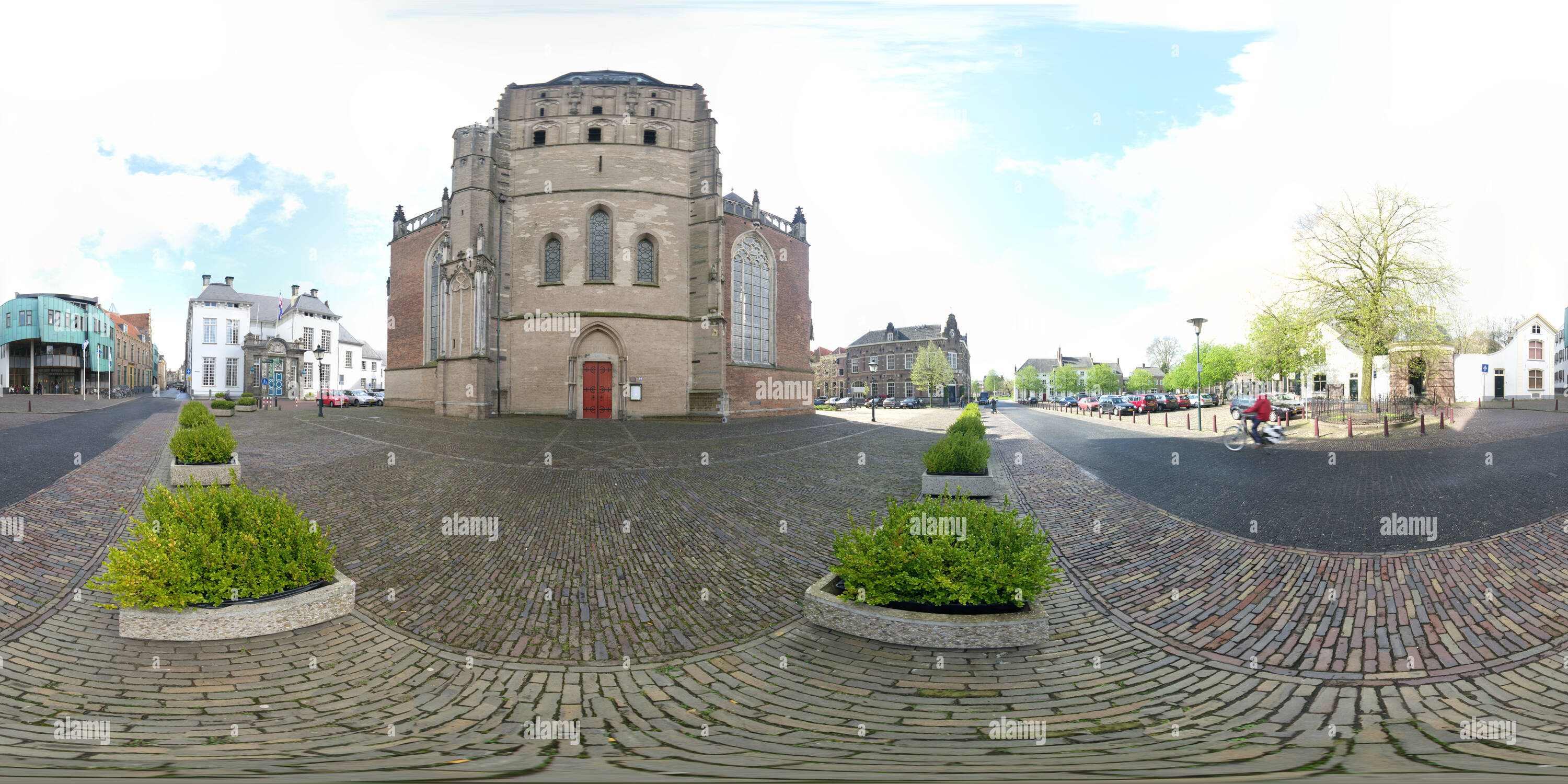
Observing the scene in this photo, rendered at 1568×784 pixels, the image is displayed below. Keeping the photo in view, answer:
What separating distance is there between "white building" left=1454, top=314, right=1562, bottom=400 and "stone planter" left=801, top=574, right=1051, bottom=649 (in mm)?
46925

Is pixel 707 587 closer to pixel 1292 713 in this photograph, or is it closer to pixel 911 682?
pixel 911 682

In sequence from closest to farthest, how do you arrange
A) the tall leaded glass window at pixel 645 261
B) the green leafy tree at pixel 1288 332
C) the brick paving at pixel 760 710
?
the brick paving at pixel 760 710 → the green leafy tree at pixel 1288 332 → the tall leaded glass window at pixel 645 261

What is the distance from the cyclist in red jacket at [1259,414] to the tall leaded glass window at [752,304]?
77.5ft

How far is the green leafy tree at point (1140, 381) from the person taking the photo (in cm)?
9656

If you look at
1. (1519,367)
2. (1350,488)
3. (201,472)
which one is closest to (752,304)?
(201,472)

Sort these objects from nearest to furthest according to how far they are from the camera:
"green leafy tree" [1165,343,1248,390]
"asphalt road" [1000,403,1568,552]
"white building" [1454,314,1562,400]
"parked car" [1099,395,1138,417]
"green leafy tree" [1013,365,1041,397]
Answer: "asphalt road" [1000,403,1568,552] < "white building" [1454,314,1562,400] < "parked car" [1099,395,1138,417] < "green leafy tree" [1165,343,1248,390] < "green leafy tree" [1013,365,1041,397]

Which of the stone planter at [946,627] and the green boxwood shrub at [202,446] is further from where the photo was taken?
the green boxwood shrub at [202,446]

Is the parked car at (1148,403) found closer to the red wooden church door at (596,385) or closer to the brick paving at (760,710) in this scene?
the red wooden church door at (596,385)

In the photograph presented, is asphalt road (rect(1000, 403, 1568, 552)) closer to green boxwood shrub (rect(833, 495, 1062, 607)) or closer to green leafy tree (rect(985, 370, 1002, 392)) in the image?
green boxwood shrub (rect(833, 495, 1062, 607))

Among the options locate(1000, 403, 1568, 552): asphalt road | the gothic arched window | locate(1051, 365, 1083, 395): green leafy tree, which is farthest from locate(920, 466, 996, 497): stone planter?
locate(1051, 365, 1083, 395): green leafy tree

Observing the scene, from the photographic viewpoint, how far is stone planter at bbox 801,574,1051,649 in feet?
13.6

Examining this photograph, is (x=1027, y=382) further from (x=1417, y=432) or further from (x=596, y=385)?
(x=596, y=385)

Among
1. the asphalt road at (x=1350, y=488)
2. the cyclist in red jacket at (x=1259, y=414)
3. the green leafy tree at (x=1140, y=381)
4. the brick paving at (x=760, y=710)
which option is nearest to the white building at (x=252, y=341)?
the brick paving at (x=760, y=710)

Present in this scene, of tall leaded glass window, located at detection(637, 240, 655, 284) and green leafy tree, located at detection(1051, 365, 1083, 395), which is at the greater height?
tall leaded glass window, located at detection(637, 240, 655, 284)
